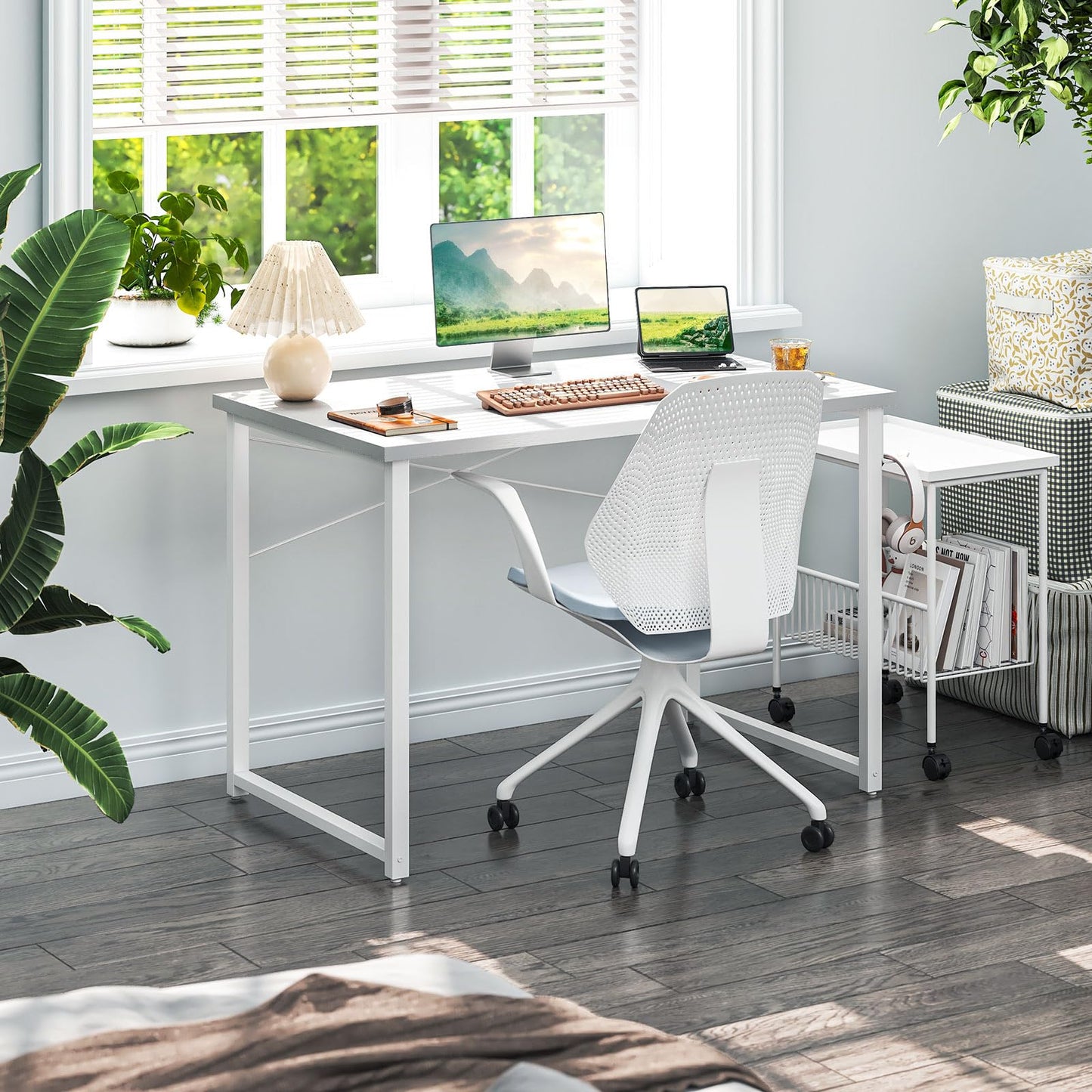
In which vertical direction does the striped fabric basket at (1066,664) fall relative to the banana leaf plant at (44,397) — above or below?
below

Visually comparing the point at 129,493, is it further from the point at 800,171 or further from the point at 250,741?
the point at 800,171

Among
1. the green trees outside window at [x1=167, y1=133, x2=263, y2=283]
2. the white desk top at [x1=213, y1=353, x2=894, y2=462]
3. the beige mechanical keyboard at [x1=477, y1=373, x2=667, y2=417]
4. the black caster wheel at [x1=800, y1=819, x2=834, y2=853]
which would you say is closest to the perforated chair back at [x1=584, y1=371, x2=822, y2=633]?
the white desk top at [x1=213, y1=353, x2=894, y2=462]

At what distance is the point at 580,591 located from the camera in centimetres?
343

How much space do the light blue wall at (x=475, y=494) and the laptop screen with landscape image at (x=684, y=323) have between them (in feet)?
1.33

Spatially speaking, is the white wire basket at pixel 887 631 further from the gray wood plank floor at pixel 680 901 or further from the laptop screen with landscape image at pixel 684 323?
the laptop screen with landscape image at pixel 684 323

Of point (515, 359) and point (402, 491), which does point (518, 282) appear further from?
point (402, 491)

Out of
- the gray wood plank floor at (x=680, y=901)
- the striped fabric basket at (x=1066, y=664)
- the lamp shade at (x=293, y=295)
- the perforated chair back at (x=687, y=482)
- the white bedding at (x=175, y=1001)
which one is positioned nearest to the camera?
the white bedding at (x=175, y=1001)

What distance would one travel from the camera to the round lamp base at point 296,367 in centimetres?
348

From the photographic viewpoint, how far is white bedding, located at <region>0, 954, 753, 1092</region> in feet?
5.87

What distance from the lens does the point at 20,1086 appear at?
166cm

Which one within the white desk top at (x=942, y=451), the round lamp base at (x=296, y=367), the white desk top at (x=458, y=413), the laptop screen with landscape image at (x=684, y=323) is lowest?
the white desk top at (x=942, y=451)

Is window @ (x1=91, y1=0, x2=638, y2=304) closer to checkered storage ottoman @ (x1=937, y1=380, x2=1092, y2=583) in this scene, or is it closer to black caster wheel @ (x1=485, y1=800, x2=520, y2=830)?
checkered storage ottoman @ (x1=937, y1=380, x2=1092, y2=583)

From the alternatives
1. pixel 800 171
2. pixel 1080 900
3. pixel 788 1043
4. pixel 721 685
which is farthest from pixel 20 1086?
pixel 800 171

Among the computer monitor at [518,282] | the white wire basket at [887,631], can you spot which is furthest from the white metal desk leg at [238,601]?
the white wire basket at [887,631]
